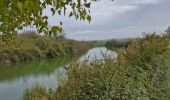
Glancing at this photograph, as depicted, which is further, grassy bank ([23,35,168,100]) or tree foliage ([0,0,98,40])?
grassy bank ([23,35,168,100])

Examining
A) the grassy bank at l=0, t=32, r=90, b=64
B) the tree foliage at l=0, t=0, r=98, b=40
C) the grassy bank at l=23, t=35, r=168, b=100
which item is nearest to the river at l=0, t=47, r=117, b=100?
the grassy bank at l=23, t=35, r=168, b=100

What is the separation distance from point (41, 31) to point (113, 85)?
15.3 ft

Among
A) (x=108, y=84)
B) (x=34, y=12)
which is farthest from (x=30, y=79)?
(x=34, y=12)

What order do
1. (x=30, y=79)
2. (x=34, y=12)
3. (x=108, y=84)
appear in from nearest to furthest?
(x=34, y=12), (x=108, y=84), (x=30, y=79)

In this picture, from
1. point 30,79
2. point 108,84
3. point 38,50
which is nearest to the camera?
point 108,84

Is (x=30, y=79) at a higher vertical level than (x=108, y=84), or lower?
lower

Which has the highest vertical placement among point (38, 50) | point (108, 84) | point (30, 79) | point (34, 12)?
point (34, 12)

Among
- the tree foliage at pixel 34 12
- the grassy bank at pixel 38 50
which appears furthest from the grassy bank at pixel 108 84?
the grassy bank at pixel 38 50

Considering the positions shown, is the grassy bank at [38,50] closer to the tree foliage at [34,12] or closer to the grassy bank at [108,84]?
the grassy bank at [108,84]

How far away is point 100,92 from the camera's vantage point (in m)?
7.28

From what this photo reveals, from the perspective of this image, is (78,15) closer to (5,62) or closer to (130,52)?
(130,52)

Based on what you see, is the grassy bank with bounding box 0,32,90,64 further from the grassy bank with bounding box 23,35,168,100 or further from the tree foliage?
the tree foliage

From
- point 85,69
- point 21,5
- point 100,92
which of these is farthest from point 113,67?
point 21,5

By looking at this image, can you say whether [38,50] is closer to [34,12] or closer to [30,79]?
[30,79]
